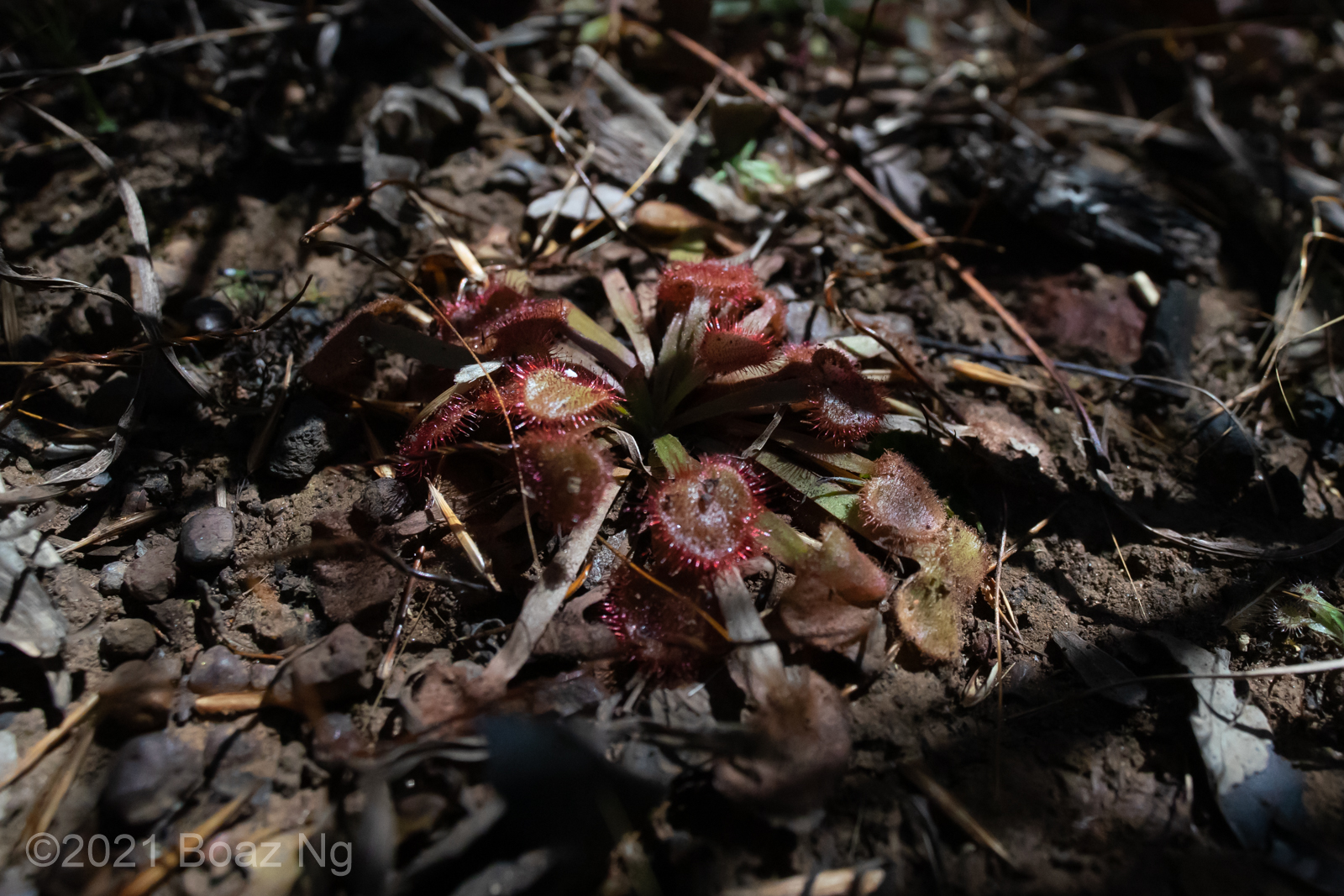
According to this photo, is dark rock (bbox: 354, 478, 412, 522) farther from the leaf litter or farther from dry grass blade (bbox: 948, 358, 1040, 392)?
dry grass blade (bbox: 948, 358, 1040, 392)

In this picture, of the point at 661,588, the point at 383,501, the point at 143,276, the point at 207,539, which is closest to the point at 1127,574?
the point at 661,588

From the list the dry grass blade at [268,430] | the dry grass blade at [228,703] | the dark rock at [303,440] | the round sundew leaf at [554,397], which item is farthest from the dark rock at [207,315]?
the dry grass blade at [228,703]

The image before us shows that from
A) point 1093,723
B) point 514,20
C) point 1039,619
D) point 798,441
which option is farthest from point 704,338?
point 514,20

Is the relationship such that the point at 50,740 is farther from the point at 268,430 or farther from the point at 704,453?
the point at 704,453

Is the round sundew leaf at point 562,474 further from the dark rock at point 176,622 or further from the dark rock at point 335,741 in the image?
the dark rock at point 176,622

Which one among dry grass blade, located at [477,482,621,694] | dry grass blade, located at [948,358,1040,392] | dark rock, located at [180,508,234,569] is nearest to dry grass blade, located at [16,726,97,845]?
dark rock, located at [180,508,234,569]

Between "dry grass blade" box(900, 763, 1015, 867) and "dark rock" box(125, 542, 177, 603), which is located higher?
"dry grass blade" box(900, 763, 1015, 867)
